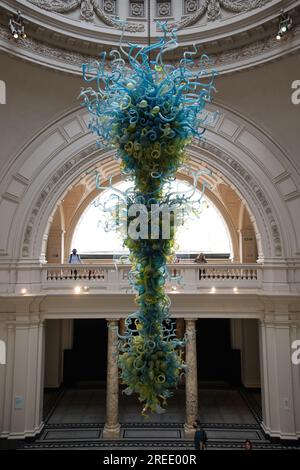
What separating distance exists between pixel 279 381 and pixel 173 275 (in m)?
4.41

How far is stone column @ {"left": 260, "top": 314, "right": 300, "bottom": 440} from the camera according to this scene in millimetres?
10078

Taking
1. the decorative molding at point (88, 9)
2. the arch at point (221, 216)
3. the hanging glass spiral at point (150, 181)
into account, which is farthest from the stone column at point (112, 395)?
the decorative molding at point (88, 9)

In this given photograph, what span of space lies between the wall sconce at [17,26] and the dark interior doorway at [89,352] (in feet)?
36.8

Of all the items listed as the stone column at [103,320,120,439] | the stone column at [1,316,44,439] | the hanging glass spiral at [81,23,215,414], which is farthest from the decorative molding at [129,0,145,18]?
the stone column at [1,316,44,439]

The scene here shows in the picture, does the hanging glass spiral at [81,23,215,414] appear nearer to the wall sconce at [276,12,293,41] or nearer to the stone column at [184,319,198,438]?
the wall sconce at [276,12,293,41]

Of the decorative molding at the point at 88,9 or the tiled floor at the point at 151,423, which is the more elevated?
the decorative molding at the point at 88,9

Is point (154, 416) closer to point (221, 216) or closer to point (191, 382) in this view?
point (191, 382)

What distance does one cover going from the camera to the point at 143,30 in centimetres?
1026

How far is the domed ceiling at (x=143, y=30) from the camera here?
932 cm

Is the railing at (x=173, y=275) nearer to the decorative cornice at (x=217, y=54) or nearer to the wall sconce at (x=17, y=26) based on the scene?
the decorative cornice at (x=217, y=54)

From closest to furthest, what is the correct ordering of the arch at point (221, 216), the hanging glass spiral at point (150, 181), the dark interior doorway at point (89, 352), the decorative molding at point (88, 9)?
the hanging glass spiral at point (150, 181) < the decorative molding at point (88, 9) < the dark interior doorway at point (89, 352) < the arch at point (221, 216)

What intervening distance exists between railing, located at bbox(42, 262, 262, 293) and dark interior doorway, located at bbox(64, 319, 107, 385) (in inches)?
192

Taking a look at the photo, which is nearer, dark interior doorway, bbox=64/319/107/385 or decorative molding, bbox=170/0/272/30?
decorative molding, bbox=170/0/272/30
